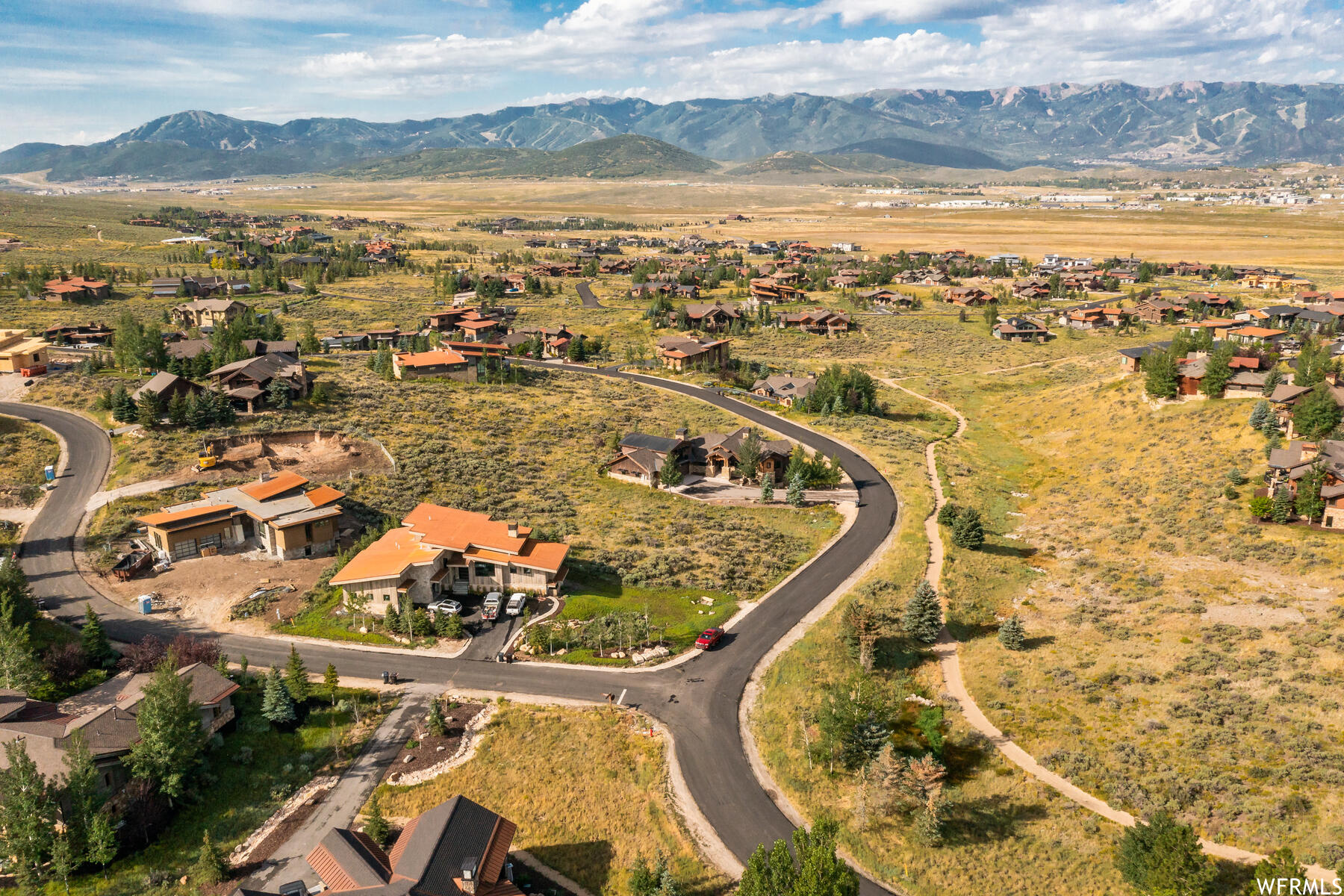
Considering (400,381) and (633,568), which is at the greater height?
(400,381)

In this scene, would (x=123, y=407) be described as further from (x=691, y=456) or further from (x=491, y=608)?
(x=691, y=456)

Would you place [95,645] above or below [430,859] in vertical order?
above

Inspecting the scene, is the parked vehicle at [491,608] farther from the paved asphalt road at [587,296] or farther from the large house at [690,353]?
the paved asphalt road at [587,296]

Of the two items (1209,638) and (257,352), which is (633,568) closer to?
(1209,638)

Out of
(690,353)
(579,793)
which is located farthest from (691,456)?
(579,793)

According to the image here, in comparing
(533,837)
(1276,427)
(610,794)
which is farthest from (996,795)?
(1276,427)

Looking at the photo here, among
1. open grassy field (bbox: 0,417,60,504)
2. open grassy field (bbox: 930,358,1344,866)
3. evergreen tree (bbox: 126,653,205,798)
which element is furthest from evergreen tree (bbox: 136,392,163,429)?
open grassy field (bbox: 930,358,1344,866)

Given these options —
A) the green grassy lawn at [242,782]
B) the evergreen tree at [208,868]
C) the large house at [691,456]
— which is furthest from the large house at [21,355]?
the evergreen tree at [208,868]
